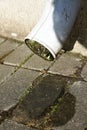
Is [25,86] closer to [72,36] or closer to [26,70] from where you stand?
[26,70]

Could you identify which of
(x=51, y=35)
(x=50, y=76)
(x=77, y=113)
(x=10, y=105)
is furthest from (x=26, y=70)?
(x=77, y=113)

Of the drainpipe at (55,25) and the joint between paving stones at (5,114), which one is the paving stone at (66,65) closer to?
the drainpipe at (55,25)

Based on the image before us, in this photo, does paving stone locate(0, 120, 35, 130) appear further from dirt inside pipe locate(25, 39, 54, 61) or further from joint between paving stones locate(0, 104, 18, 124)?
dirt inside pipe locate(25, 39, 54, 61)

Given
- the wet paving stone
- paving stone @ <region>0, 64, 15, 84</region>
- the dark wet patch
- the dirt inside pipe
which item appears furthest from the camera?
the dirt inside pipe

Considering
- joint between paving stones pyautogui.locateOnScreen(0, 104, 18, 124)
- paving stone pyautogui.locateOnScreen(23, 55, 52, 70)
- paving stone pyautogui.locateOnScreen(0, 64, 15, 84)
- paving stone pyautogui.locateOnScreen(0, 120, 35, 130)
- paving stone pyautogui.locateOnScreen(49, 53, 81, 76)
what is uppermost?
paving stone pyautogui.locateOnScreen(0, 120, 35, 130)

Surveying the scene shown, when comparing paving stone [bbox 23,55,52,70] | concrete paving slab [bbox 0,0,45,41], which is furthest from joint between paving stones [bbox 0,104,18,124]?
concrete paving slab [bbox 0,0,45,41]

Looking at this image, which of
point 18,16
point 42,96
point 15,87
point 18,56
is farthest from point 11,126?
point 18,16

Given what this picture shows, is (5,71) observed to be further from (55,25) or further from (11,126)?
(11,126)
